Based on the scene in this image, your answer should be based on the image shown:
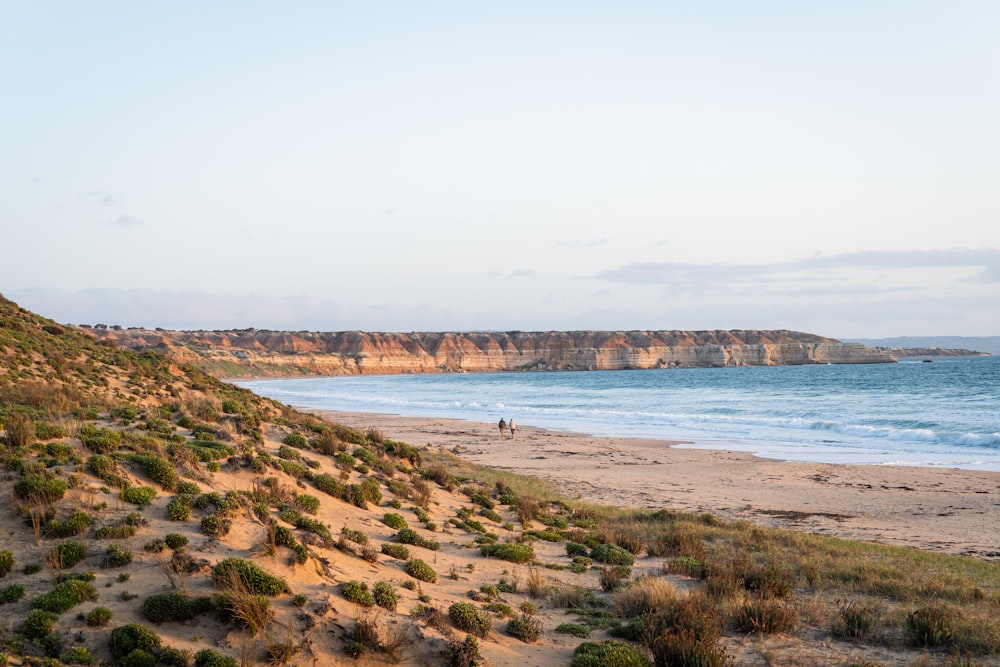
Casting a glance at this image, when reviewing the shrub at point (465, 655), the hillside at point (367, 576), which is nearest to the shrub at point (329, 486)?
the hillside at point (367, 576)

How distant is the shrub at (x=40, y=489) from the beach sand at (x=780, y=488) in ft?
48.7

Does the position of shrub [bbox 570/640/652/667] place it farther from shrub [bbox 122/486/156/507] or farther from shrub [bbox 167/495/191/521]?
shrub [bbox 122/486/156/507]

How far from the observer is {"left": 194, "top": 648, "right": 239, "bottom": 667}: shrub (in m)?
6.67

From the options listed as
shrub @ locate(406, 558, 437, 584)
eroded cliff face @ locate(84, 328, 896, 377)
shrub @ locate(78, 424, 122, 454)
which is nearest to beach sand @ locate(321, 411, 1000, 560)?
shrub @ locate(406, 558, 437, 584)

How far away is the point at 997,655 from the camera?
8000mm

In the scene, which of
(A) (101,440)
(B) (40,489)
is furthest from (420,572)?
(A) (101,440)

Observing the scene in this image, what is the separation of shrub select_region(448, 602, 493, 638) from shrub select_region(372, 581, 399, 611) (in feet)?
2.39

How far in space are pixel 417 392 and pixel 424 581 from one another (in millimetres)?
77290

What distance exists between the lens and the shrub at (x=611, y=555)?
42.2ft

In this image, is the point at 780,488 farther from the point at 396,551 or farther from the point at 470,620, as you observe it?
the point at 470,620

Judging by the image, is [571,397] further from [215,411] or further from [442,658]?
[442,658]

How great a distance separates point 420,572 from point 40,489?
213 inches

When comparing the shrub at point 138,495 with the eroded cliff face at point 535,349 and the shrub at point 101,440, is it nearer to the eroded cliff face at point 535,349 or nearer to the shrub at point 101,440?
the shrub at point 101,440

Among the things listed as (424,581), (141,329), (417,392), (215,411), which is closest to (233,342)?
(141,329)
